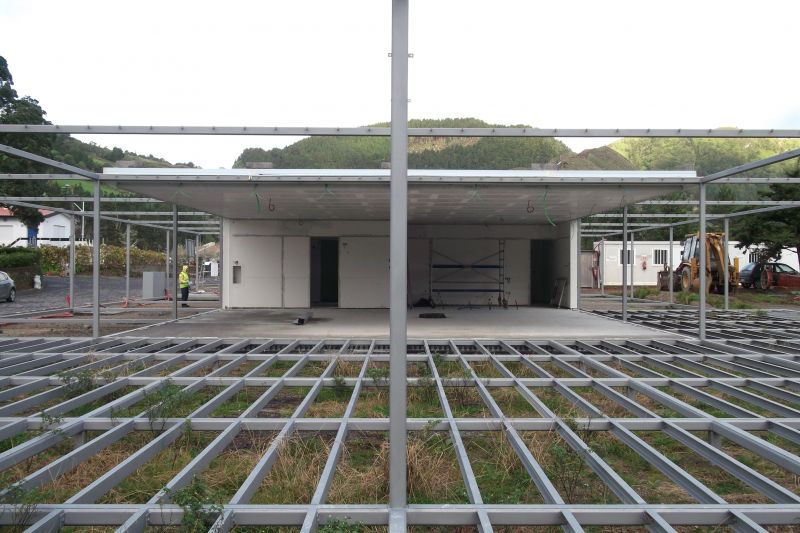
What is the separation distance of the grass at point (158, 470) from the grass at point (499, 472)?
2395mm

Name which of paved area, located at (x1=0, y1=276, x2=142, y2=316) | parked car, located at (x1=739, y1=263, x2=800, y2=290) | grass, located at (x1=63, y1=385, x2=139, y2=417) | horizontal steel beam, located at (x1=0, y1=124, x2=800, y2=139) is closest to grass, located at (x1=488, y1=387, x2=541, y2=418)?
horizontal steel beam, located at (x1=0, y1=124, x2=800, y2=139)

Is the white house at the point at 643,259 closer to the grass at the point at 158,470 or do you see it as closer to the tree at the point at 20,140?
the tree at the point at 20,140

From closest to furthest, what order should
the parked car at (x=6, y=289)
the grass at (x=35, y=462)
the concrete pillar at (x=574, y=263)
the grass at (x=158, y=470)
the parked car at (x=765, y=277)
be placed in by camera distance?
the grass at (x=158, y=470)
the grass at (x=35, y=462)
the concrete pillar at (x=574, y=263)
the parked car at (x=6, y=289)
the parked car at (x=765, y=277)

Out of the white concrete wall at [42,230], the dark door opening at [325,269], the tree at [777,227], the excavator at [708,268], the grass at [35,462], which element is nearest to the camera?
the grass at [35,462]

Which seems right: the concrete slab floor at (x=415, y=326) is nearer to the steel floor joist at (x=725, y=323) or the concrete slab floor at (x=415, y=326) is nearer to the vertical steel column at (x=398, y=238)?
the steel floor joist at (x=725, y=323)

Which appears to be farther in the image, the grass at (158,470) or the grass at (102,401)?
the grass at (102,401)

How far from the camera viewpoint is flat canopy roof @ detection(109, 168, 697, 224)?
9289mm

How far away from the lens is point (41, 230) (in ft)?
177

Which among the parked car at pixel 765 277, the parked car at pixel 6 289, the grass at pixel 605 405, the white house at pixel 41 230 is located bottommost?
the grass at pixel 605 405

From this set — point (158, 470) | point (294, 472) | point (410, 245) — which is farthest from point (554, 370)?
point (410, 245)

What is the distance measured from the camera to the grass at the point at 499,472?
402 centimetres

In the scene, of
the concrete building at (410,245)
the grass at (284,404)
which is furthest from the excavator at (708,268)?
the grass at (284,404)

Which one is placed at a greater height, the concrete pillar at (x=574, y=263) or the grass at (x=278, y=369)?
the concrete pillar at (x=574, y=263)

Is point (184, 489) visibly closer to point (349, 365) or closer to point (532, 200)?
point (349, 365)
